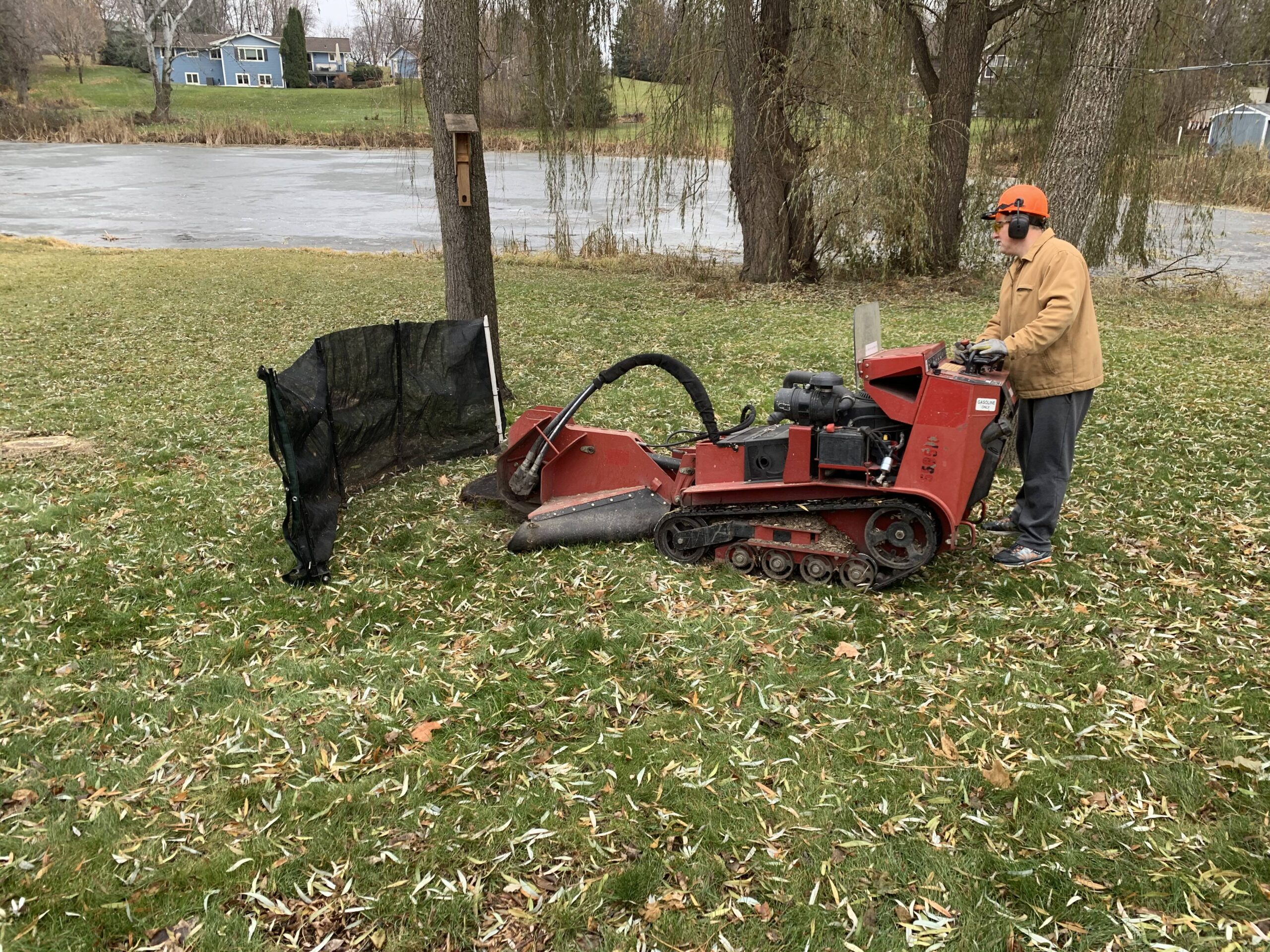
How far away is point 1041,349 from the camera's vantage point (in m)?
4.66

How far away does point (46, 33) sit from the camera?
68250 millimetres

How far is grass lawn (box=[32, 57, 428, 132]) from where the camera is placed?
2100 inches

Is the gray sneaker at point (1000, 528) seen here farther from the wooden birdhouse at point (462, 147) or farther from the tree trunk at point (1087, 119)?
the wooden birdhouse at point (462, 147)

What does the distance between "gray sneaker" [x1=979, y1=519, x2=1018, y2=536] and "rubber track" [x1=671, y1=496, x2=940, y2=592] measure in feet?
2.12

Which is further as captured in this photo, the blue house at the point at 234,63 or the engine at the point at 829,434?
the blue house at the point at 234,63

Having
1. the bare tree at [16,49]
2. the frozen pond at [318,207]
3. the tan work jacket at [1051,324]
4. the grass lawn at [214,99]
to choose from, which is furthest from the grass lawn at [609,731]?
the bare tree at [16,49]

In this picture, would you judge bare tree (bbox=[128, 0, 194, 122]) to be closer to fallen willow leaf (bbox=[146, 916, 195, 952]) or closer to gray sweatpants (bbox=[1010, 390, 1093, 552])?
gray sweatpants (bbox=[1010, 390, 1093, 552])

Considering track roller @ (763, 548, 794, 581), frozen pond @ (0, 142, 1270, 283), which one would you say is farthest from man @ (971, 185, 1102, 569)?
frozen pond @ (0, 142, 1270, 283)

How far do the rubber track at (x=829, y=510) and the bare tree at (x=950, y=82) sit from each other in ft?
34.1

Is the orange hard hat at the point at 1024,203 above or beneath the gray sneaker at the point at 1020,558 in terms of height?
above

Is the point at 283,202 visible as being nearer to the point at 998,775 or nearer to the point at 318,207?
the point at 318,207

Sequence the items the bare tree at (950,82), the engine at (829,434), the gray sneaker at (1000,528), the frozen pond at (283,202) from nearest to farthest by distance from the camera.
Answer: the engine at (829,434), the gray sneaker at (1000,528), the bare tree at (950,82), the frozen pond at (283,202)

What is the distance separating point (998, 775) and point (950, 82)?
13.9 m

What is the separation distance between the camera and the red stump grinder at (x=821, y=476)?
4.61 metres
